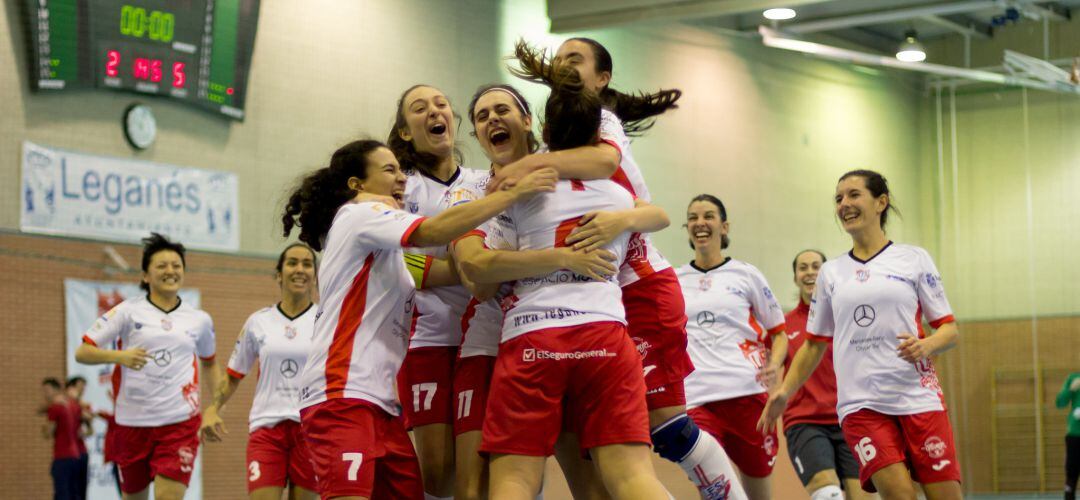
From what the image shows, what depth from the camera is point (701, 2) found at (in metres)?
16.0

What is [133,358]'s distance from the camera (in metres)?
8.97

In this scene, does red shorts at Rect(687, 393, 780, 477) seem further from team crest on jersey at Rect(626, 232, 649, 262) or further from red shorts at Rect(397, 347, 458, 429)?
red shorts at Rect(397, 347, 458, 429)

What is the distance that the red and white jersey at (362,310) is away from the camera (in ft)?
15.0

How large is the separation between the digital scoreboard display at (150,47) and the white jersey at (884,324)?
27.3ft

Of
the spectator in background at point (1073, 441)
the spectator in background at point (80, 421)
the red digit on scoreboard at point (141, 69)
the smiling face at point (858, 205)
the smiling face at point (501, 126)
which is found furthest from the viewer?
the spectator in background at point (1073, 441)

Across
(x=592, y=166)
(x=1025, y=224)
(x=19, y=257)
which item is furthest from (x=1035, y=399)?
(x=592, y=166)

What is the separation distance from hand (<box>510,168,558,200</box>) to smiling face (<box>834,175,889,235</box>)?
2744mm

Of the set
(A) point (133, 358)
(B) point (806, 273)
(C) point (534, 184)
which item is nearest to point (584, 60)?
(C) point (534, 184)

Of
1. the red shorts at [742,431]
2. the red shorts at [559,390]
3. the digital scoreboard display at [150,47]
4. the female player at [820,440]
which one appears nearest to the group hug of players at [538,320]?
the red shorts at [559,390]

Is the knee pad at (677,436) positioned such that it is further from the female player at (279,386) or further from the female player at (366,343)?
the female player at (279,386)

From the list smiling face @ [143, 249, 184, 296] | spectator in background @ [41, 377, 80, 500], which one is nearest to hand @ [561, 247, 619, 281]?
smiling face @ [143, 249, 184, 296]

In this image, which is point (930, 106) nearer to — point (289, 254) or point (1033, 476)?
point (1033, 476)

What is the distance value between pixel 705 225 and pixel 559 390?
4.07 metres

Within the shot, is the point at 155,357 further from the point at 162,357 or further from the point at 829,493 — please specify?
the point at 829,493
